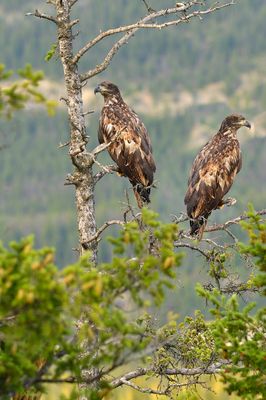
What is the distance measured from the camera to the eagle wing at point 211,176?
16.4 metres

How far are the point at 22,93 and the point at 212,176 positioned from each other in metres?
9.51

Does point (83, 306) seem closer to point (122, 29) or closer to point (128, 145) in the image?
point (122, 29)

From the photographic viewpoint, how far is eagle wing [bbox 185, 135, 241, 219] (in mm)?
16438

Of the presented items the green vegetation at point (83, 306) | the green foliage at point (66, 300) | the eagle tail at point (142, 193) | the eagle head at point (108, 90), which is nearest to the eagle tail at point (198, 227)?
the eagle tail at point (142, 193)

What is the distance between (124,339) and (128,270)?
19.7 inches

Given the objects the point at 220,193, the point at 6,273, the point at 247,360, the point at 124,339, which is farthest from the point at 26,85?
the point at 220,193

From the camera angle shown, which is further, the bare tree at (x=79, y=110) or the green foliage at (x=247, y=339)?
the bare tree at (x=79, y=110)

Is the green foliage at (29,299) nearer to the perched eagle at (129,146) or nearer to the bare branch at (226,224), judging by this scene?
the bare branch at (226,224)

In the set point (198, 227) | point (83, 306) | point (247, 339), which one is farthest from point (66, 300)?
point (198, 227)

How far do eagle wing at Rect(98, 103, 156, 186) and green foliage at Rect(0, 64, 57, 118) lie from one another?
8.54 metres

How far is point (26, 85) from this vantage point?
7.18 meters

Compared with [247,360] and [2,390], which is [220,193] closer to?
[247,360]

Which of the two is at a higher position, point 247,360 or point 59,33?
point 59,33

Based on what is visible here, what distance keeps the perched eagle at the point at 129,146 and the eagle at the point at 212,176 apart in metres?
0.77
